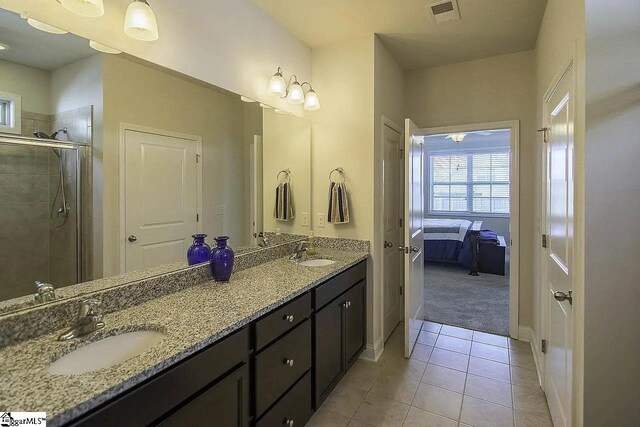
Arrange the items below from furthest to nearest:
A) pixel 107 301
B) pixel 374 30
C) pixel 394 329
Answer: pixel 394 329, pixel 374 30, pixel 107 301

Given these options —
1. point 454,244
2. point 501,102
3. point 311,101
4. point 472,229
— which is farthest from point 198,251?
point 472,229

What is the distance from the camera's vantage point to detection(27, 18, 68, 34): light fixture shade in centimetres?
129

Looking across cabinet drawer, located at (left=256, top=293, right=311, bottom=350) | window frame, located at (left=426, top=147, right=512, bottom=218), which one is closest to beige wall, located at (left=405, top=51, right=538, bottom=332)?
cabinet drawer, located at (left=256, top=293, right=311, bottom=350)

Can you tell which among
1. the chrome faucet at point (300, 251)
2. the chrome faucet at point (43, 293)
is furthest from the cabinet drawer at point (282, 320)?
the chrome faucet at point (43, 293)

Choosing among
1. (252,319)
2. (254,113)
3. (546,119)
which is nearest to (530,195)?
(546,119)

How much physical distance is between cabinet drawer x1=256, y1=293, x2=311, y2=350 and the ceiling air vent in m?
2.13

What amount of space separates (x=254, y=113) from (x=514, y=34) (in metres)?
2.22

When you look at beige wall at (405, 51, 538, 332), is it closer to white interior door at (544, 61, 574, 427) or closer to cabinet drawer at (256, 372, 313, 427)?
white interior door at (544, 61, 574, 427)

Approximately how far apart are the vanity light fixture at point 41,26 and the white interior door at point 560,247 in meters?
2.23

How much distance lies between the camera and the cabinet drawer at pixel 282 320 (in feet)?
5.01

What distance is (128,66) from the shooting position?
160 cm

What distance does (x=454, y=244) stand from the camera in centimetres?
582

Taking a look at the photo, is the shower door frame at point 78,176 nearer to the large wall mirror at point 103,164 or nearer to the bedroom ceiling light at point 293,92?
the large wall mirror at point 103,164

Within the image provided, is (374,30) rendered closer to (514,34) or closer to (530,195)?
(514,34)
